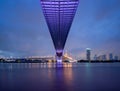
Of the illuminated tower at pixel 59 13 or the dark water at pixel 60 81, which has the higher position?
the illuminated tower at pixel 59 13

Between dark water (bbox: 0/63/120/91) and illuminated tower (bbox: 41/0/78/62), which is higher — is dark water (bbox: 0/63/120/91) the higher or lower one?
the lower one

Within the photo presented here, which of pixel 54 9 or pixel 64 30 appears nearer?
pixel 54 9

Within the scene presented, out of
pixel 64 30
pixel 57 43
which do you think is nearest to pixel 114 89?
pixel 64 30

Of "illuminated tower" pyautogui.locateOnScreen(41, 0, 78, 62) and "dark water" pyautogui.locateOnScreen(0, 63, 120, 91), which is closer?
"dark water" pyautogui.locateOnScreen(0, 63, 120, 91)

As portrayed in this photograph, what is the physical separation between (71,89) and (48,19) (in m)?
52.0

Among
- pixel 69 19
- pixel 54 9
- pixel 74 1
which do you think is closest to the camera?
pixel 74 1

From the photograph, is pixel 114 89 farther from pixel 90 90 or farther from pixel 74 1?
pixel 74 1

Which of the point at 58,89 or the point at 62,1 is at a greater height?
the point at 62,1

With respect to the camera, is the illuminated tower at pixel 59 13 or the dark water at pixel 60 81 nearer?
the dark water at pixel 60 81

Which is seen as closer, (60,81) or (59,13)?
(60,81)

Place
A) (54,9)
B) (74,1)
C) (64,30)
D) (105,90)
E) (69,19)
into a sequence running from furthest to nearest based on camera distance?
1. (64,30)
2. (69,19)
3. (54,9)
4. (74,1)
5. (105,90)

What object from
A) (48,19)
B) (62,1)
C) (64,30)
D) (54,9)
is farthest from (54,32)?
(62,1)

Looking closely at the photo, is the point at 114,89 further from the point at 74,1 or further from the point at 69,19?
the point at 69,19

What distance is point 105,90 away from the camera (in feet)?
61.4
